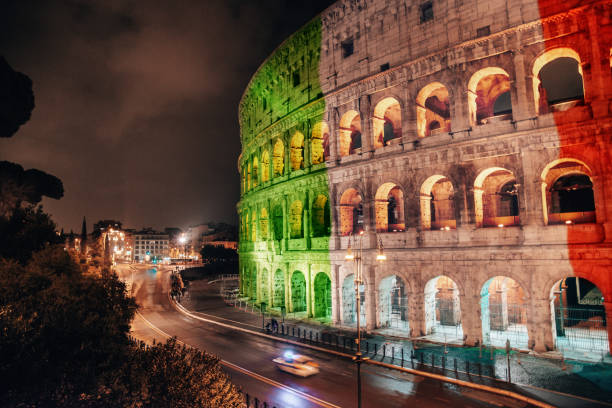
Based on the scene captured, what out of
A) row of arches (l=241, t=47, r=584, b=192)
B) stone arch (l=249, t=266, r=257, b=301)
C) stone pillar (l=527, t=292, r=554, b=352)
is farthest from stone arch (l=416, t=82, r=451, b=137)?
stone arch (l=249, t=266, r=257, b=301)

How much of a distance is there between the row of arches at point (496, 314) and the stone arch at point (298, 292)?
20.1 feet

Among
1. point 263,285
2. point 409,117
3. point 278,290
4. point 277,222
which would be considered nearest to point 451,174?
point 409,117

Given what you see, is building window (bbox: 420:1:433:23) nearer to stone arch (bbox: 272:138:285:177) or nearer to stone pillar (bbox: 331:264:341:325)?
stone arch (bbox: 272:138:285:177)

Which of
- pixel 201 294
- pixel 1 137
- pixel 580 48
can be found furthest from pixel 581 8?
pixel 201 294

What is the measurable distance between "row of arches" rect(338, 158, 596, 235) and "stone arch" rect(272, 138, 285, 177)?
897cm

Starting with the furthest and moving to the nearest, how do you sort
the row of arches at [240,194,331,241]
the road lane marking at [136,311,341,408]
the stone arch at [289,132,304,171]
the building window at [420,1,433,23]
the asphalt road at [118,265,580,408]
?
the stone arch at [289,132,304,171] → the row of arches at [240,194,331,241] → the building window at [420,1,433,23] → the asphalt road at [118,265,580,408] → the road lane marking at [136,311,341,408]

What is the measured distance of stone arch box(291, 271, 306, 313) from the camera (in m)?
31.3

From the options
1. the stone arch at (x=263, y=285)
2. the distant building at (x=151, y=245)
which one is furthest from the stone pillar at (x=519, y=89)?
the distant building at (x=151, y=245)

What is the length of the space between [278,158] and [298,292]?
39.6 ft

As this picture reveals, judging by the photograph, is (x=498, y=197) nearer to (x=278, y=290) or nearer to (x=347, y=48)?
(x=347, y=48)

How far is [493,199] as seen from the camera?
24312 millimetres

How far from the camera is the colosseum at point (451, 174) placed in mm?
18047

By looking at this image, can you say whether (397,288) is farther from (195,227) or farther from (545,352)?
(195,227)

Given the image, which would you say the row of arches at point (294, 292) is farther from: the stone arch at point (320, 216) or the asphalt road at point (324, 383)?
the asphalt road at point (324, 383)
